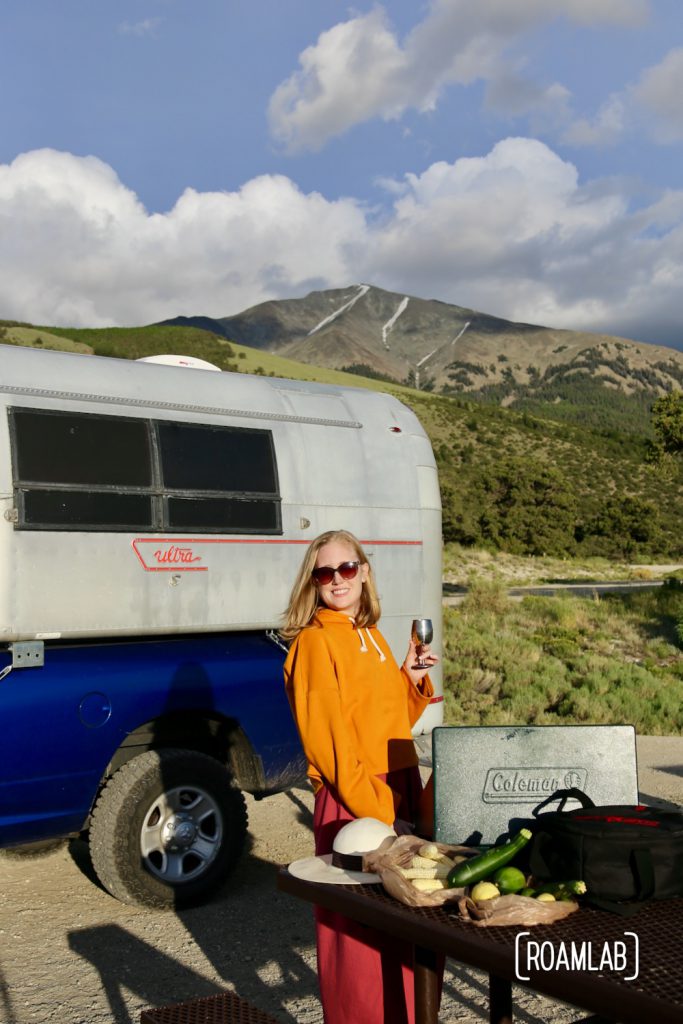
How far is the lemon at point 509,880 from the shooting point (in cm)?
252

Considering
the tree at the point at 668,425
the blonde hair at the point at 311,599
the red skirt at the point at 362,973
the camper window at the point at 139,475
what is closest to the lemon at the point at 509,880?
the red skirt at the point at 362,973

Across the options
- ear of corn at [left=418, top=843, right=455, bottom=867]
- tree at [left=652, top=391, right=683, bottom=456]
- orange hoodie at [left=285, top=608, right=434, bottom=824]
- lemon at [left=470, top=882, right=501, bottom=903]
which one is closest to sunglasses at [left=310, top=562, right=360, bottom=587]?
orange hoodie at [left=285, top=608, right=434, bottom=824]

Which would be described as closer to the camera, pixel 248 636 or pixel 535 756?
pixel 535 756

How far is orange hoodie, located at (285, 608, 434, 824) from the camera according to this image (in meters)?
3.34

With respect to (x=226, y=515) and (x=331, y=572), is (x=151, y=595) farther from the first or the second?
(x=331, y=572)

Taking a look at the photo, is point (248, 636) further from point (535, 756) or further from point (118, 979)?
point (535, 756)

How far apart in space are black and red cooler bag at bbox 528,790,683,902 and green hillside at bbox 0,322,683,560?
25087 mm

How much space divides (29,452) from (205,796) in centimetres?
212

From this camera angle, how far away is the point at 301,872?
2869 millimetres

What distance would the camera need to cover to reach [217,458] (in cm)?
615

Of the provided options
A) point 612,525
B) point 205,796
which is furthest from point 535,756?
point 612,525

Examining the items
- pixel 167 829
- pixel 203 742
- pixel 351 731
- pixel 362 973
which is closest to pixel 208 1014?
pixel 362 973

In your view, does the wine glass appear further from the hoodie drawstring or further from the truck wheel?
the truck wheel

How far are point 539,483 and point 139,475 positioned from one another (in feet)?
150
